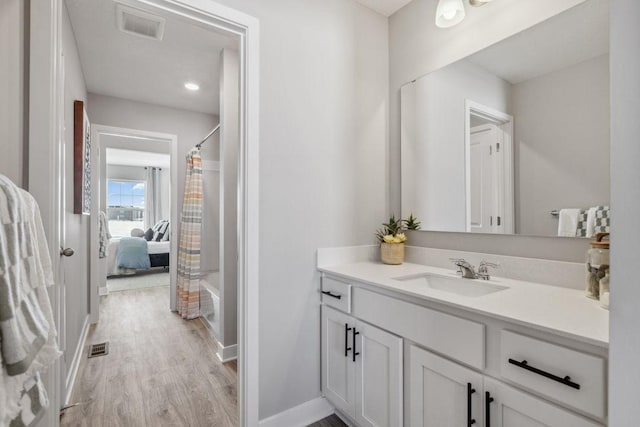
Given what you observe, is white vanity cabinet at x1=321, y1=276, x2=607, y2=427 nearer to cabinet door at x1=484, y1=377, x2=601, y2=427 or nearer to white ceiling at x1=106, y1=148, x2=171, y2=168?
cabinet door at x1=484, y1=377, x2=601, y2=427

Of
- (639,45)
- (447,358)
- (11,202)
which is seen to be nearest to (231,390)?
(447,358)

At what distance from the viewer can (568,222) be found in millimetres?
1328

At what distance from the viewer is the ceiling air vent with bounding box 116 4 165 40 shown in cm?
204

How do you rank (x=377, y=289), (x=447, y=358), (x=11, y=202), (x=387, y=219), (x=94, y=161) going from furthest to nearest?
(x=94, y=161) → (x=387, y=219) → (x=377, y=289) → (x=447, y=358) → (x=11, y=202)

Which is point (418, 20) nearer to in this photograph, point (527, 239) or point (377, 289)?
point (527, 239)

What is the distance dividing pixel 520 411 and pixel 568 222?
83 centimetres

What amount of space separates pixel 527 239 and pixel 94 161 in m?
3.94

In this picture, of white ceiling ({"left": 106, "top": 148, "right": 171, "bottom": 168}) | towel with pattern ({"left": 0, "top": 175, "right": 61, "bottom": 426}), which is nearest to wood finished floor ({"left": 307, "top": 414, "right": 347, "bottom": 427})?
towel with pattern ({"left": 0, "top": 175, "right": 61, "bottom": 426})

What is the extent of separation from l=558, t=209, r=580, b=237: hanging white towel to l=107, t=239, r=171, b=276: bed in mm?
6118

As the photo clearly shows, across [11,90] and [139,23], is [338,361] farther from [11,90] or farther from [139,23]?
[139,23]

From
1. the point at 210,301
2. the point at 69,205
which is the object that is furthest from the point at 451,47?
the point at 210,301

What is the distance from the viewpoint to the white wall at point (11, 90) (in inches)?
41.4

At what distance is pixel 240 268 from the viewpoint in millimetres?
1584

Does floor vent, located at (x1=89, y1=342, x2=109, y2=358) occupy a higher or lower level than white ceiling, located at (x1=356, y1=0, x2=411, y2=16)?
lower
